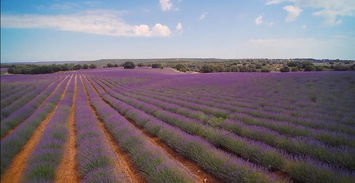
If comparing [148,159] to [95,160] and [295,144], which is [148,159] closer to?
[95,160]

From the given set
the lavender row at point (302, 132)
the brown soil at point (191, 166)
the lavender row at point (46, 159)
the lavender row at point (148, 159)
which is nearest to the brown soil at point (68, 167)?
the lavender row at point (46, 159)

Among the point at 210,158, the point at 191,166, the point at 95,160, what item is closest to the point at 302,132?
the point at 210,158

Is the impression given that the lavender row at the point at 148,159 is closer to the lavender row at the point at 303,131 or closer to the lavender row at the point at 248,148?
the lavender row at the point at 248,148

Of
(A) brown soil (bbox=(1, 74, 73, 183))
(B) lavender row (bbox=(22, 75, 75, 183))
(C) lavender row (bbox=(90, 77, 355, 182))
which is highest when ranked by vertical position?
(C) lavender row (bbox=(90, 77, 355, 182))

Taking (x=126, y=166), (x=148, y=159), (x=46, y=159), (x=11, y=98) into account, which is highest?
(x=11, y=98)

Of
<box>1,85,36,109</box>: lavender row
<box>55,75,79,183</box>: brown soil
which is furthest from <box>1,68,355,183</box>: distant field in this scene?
<box>1,85,36,109</box>: lavender row

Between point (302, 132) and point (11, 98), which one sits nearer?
point (302, 132)

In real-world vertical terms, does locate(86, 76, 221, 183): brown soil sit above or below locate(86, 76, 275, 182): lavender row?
below

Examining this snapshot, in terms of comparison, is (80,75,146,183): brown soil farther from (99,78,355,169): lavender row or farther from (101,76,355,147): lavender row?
(101,76,355,147): lavender row

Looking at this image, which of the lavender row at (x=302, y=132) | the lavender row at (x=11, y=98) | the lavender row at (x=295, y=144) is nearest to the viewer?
the lavender row at (x=295, y=144)

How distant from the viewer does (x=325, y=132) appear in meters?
4.12

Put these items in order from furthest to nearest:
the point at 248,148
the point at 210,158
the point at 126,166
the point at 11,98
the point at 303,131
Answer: the point at 11,98
the point at 303,131
the point at 126,166
the point at 248,148
the point at 210,158

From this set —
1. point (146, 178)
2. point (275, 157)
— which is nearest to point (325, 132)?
point (275, 157)

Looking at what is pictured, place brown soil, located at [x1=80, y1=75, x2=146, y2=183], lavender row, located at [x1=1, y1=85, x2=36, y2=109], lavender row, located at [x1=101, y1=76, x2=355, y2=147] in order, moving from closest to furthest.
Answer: brown soil, located at [x1=80, y1=75, x2=146, y2=183], lavender row, located at [x1=101, y1=76, x2=355, y2=147], lavender row, located at [x1=1, y1=85, x2=36, y2=109]
